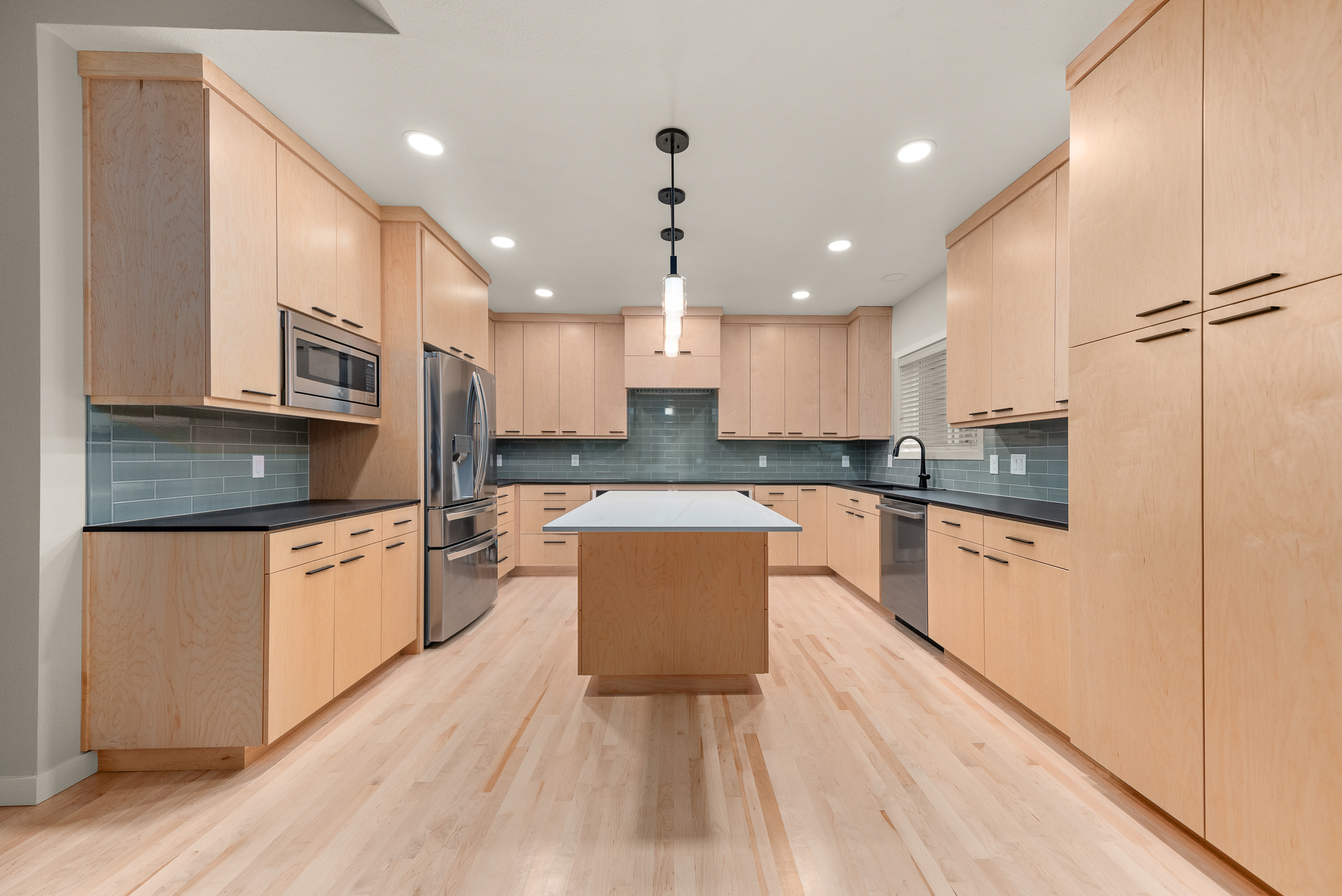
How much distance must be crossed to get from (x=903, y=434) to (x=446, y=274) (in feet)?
13.1

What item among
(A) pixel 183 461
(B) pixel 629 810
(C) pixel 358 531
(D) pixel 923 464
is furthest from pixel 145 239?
(D) pixel 923 464

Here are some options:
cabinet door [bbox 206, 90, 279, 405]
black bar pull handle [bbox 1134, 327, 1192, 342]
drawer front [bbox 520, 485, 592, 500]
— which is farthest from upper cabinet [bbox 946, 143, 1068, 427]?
cabinet door [bbox 206, 90, 279, 405]

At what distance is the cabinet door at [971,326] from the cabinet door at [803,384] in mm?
2007

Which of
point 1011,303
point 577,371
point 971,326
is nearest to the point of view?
point 1011,303

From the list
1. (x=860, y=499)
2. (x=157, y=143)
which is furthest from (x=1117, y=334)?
(x=157, y=143)

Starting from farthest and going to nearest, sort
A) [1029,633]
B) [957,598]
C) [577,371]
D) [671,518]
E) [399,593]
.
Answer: [577,371], [399,593], [957,598], [1029,633], [671,518]

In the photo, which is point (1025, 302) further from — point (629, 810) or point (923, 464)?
point (629, 810)

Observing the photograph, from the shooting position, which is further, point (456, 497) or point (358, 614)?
point (456, 497)

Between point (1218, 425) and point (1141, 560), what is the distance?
1.51 ft

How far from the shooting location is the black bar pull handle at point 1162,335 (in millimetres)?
1453

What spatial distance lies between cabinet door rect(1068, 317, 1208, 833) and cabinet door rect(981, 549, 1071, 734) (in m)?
0.16

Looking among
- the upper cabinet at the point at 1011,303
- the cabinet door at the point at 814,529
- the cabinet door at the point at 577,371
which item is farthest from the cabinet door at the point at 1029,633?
the cabinet door at the point at 577,371

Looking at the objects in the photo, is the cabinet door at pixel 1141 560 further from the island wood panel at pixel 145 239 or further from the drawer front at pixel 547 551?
the drawer front at pixel 547 551

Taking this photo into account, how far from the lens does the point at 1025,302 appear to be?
8.36 ft
